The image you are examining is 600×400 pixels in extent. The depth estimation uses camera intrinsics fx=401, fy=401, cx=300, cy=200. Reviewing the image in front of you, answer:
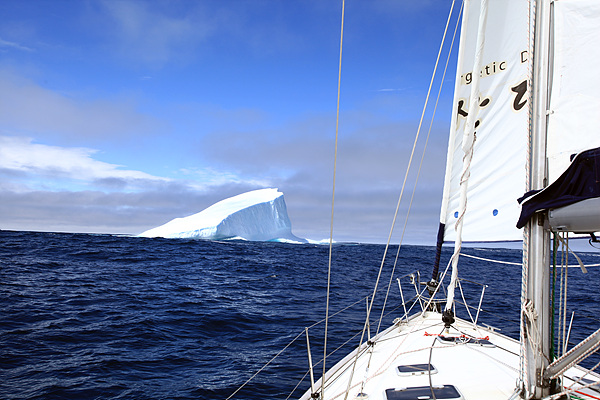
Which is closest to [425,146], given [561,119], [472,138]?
[472,138]

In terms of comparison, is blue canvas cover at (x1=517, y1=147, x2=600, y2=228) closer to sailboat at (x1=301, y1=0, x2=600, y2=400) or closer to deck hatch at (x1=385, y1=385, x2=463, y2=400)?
sailboat at (x1=301, y1=0, x2=600, y2=400)

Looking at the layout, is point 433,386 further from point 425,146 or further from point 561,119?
point 425,146

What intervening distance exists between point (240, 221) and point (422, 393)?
4680cm

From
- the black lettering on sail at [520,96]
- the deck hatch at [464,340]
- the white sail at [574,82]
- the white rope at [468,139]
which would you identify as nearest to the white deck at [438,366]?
the deck hatch at [464,340]

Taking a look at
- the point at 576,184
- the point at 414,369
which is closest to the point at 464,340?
the point at 414,369

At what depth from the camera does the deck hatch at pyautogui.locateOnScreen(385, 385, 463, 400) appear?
287cm

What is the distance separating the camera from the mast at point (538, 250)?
8.33 ft

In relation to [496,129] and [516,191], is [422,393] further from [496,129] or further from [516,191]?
[496,129]

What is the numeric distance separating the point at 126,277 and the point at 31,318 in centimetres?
637

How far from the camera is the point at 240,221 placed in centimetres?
4900

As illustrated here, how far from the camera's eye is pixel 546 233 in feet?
8.39

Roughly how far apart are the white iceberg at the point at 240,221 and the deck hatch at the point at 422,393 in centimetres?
4320

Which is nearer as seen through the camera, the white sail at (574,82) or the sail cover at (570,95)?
the sail cover at (570,95)

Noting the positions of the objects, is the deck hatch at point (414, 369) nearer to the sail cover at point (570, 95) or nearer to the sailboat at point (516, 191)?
the sailboat at point (516, 191)
